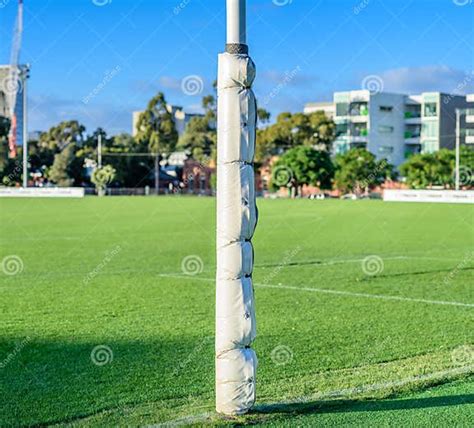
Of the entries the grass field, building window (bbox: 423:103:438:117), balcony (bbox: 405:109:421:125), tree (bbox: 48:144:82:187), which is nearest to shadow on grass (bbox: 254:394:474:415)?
the grass field

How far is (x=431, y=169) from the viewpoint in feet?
247

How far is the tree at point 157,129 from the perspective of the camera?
323 ft

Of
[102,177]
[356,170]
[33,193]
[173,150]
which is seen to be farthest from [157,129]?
[33,193]

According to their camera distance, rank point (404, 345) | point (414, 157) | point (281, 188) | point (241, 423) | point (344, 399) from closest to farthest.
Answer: point (241, 423) < point (344, 399) < point (404, 345) < point (414, 157) < point (281, 188)

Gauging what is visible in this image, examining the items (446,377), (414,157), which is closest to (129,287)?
(446,377)

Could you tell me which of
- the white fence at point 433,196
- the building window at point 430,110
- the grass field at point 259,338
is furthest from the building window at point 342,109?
the grass field at point 259,338

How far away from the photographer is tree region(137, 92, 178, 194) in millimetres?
98438

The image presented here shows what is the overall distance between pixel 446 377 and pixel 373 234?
21.7m

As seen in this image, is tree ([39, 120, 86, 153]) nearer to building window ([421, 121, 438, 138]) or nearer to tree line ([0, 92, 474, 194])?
tree line ([0, 92, 474, 194])

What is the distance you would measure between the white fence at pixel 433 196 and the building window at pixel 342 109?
1472 inches

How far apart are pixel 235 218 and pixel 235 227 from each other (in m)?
0.06

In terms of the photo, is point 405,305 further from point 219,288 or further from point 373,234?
point 373,234

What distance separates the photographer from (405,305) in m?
11.8

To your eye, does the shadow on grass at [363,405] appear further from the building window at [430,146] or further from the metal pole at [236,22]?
the building window at [430,146]
